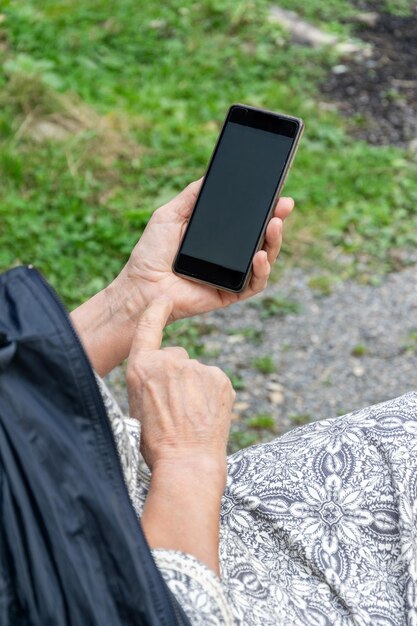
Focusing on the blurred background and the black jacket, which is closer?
the black jacket

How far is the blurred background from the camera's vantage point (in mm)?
3396

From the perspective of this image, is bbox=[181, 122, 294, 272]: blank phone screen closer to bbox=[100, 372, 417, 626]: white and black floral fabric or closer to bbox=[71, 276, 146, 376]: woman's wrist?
bbox=[71, 276, 146, 376]: woman's wrist

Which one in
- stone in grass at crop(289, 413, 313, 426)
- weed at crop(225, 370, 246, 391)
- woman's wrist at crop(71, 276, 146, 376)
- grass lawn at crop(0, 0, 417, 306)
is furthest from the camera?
grass lawn at crop(0, 0, 417, 306)

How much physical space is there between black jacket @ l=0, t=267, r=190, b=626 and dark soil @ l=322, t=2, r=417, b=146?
3.60m

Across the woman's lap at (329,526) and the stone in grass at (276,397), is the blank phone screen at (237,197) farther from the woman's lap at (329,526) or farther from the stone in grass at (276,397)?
the stone in grass at (276,397)

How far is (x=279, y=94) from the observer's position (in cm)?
477

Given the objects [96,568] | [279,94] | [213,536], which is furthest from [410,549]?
[279,94]

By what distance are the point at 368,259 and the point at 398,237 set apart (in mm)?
191

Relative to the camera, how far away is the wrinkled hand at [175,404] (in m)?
1.59

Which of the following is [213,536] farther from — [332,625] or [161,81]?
[161,81]

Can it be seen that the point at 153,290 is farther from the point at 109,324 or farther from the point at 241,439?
the point at 241,439

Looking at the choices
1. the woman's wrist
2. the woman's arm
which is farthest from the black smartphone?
the woman's arm

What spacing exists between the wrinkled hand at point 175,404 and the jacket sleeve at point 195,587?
0.65 ft

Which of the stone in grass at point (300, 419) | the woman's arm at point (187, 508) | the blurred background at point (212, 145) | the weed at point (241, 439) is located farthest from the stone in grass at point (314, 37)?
the woman's arm at point (187, 508)
